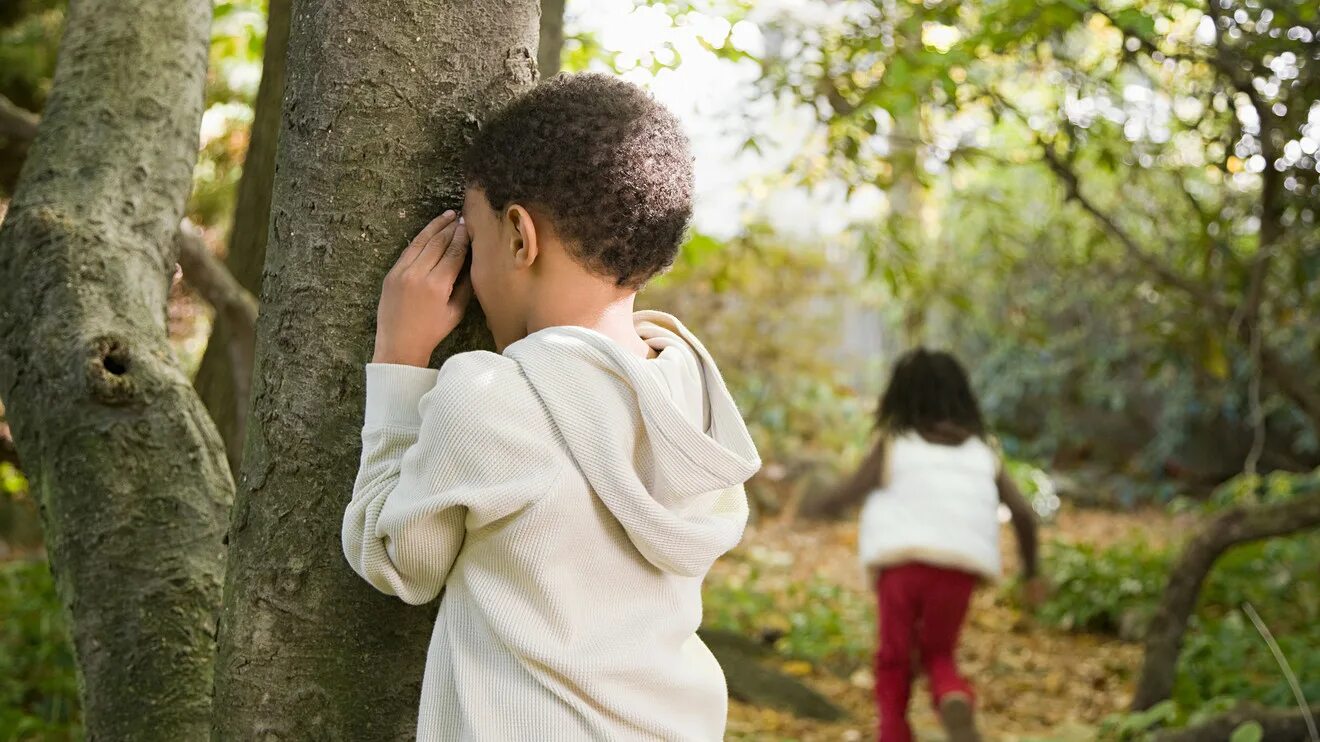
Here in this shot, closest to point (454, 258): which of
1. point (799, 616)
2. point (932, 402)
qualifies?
point (932, 402)

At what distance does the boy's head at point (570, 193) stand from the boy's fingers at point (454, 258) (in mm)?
18

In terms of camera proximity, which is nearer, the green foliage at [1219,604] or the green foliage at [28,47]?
the green foliage at [1219,604]

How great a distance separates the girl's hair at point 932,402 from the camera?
4695mm

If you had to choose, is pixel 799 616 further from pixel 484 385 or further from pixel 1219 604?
pixel 484 385

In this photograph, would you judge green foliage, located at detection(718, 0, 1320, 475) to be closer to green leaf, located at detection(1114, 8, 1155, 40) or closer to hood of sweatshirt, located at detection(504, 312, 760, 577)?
green leaf, located at detection(1114, 8, 1155, 40)

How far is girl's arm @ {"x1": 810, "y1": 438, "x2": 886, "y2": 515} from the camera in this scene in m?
4.70

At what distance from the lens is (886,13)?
4598 mm

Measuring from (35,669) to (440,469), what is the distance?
386 cm

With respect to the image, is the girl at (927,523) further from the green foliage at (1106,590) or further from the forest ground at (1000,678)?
the green foliage at (1106,590)

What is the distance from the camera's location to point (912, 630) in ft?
15.0

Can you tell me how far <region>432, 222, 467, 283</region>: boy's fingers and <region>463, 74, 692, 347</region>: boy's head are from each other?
0.06 ft

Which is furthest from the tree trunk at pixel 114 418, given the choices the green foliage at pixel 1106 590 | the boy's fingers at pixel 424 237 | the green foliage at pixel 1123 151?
the green foliage at pixel 1106 590

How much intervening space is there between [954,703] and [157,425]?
127 inches

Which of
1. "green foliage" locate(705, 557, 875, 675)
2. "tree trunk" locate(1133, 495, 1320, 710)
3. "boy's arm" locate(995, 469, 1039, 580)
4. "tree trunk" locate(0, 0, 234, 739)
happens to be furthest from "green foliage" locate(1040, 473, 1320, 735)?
"tree trunk" locate(0, 0, 234, 739)
